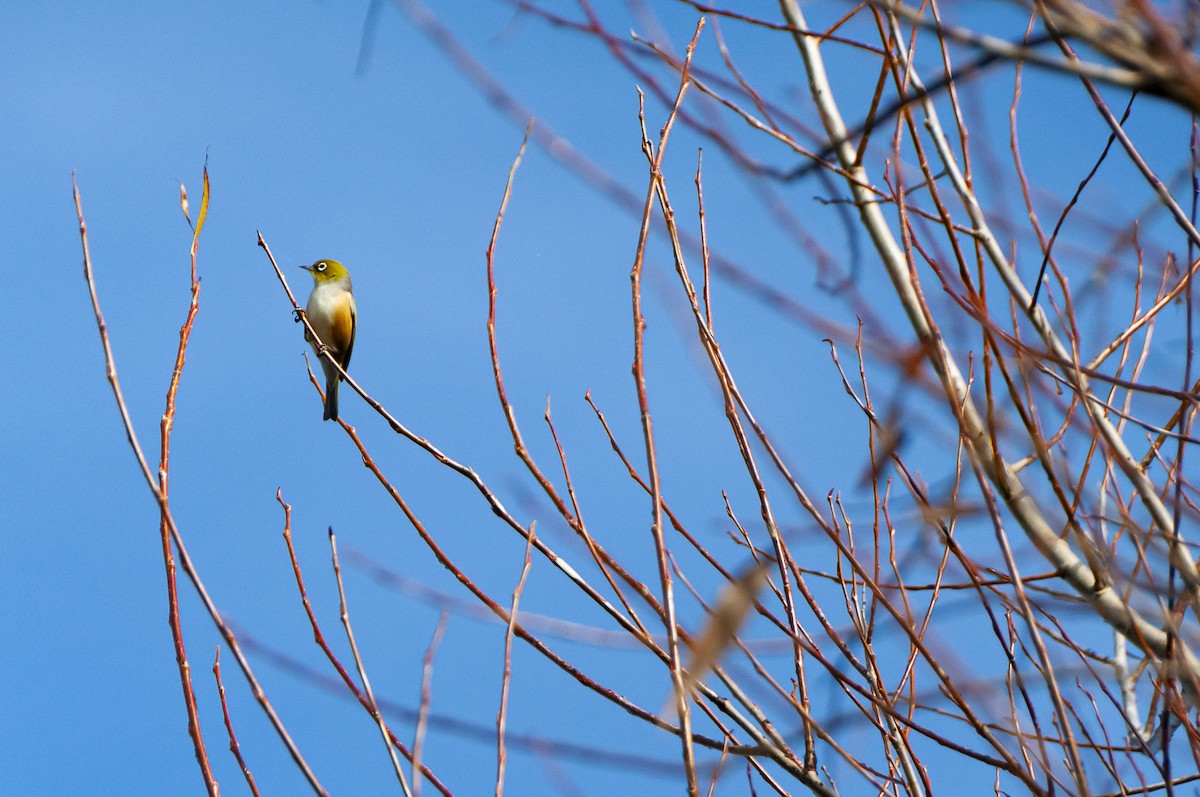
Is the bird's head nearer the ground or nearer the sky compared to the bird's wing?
nearer the sky

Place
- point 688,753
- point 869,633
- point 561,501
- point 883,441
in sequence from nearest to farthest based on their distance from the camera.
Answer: point 883,441, point 688,753, point 561,501, point 869,633

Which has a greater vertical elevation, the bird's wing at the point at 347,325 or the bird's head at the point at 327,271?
the bird's head at the point at 327,271

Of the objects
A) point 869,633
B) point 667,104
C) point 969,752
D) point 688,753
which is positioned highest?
point 667,104

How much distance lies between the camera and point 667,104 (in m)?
2.00

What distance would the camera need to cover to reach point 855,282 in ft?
6.77

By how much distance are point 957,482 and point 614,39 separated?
1210mm

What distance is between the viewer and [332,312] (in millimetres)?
10508

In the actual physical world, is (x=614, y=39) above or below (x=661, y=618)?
above

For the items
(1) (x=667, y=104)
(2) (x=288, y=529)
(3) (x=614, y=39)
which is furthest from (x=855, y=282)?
(2) (x=288, y=529)

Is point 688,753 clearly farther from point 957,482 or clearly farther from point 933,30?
point 933,30

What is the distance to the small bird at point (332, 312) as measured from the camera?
10.4m

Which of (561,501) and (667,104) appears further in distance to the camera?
(561,501)

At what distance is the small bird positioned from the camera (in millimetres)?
10414

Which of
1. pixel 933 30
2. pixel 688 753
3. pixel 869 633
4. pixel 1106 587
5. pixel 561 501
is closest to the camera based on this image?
pixel 933 30
